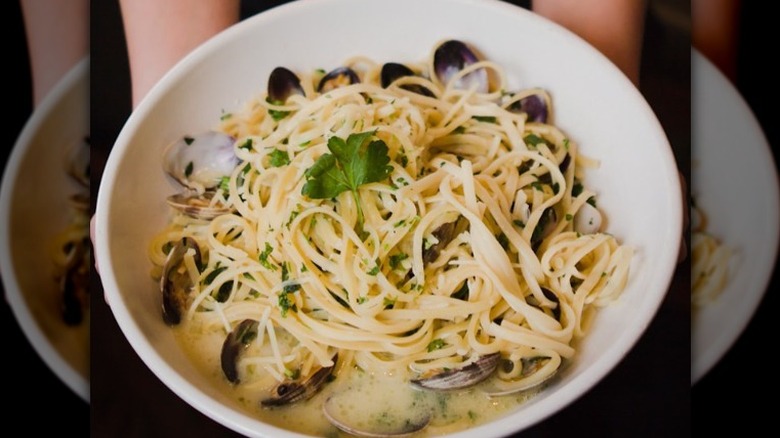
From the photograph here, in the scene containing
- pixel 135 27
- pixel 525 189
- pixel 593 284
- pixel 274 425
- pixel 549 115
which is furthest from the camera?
pixel 135 27

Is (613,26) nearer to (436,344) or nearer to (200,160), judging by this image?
(436,344)

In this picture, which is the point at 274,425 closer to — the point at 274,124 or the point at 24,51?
the point at 274,124

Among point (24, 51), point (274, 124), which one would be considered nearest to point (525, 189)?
point (274, 124)

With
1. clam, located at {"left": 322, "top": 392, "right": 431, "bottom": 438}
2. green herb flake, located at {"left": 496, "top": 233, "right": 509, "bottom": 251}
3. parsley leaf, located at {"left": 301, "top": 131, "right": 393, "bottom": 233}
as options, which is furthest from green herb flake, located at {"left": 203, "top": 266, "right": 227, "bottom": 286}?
green herb flake, located at {"left": 496, "top": 233, "right": 509, "bottom": 251}

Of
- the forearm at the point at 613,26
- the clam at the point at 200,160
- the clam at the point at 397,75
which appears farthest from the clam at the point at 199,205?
the forearm at the point at 613,26

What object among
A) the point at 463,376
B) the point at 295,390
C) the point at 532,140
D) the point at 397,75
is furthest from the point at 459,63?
the point at 295,390

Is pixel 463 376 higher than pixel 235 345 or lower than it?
higher
